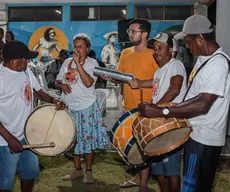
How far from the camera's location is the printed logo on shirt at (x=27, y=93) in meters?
3.47

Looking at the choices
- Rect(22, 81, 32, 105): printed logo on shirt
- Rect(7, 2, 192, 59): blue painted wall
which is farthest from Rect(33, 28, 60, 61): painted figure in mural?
Rect(22, 81, 32, 105): printed logo on shirt

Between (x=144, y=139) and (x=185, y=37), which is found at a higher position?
(x=185, y=37)

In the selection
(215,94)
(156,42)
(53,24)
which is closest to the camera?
(215,94)

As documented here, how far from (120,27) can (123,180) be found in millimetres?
7136

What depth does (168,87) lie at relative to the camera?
366 cm

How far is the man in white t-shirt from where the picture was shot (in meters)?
2.71

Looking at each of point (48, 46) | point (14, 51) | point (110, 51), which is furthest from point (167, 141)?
point (48, 46)

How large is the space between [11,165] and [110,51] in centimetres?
1283

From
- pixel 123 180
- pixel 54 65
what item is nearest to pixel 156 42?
pixel 123 180

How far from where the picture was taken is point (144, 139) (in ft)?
9.53

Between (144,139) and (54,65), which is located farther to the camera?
(54,65)

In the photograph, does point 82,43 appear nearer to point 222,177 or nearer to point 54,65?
point 222,177

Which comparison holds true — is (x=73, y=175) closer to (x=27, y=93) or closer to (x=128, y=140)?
(x=128, y=140)

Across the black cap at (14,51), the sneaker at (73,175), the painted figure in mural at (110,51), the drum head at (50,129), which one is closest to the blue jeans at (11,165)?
the drum head at (50,129)
